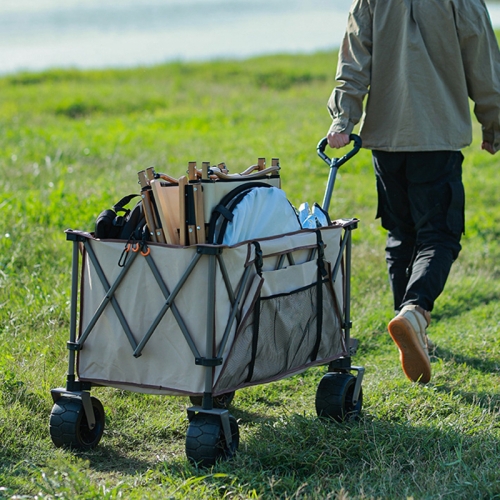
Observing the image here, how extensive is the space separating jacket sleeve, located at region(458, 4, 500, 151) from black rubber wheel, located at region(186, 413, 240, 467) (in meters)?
2.51

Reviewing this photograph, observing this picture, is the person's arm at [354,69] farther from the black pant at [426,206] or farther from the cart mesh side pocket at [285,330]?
the cart mesh side pocket at [285,330]

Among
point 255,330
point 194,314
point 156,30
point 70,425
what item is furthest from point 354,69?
point 156,30

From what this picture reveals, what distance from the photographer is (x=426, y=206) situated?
15.7 ft

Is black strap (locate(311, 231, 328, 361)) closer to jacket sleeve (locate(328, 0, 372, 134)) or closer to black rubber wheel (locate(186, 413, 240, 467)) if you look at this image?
black rubber wheel (locate(186, 413, 240, 467))

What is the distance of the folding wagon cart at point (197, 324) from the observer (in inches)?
139

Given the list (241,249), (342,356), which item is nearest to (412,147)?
(342,356)

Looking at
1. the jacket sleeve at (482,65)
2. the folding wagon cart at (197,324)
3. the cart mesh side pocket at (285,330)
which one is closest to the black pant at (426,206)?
the jacket sleeve at (482,65)

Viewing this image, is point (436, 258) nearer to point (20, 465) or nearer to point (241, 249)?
point (241, 249)

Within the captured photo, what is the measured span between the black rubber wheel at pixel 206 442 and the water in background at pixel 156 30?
69.5 ft

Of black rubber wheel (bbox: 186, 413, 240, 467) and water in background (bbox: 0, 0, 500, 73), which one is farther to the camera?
water in background (bbox: 0, 0, 500, 73)

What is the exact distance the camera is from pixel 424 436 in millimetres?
3764

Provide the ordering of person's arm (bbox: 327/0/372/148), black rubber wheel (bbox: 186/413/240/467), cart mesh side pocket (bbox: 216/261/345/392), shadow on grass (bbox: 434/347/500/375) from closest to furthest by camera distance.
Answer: black rubber wheel (bbox: 186/413/240/467), cart mesh side pocket (bbox: 216/261/345/392), person's arm (bbox: 327/0/372/148), shadow on grass (bbox: 434/347/500/375)

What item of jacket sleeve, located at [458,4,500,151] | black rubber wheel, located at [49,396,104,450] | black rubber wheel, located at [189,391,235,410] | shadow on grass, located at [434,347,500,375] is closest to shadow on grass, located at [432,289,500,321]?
shadow on grass, located at [434,347,500,375]

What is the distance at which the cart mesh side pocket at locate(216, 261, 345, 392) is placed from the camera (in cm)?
365
